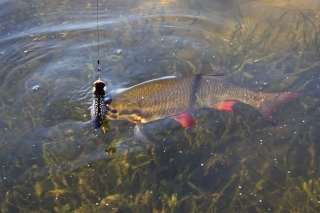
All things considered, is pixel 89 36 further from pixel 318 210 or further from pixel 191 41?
pixel 318 210

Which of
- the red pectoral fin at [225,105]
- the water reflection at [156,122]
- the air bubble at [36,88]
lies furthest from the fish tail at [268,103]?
A: the air bubble at [36,88]

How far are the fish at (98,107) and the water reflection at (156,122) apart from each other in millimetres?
188

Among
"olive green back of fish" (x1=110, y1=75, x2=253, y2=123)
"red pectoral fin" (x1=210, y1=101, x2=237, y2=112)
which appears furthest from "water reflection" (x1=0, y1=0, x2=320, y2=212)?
"olive green back of fish" (x1=110, y1=75, x2=253, y2=123)

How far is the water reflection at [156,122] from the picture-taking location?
14.2ft

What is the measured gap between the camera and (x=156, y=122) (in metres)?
4.93

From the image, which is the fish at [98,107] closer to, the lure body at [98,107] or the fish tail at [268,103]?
the lure body at [98,107]

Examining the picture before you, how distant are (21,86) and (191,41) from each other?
8.62 feet

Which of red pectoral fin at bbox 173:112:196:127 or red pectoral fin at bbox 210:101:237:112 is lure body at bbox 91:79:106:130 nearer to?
red pectoral fin at bbox 173:112:196:127

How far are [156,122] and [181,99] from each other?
1.57 feet

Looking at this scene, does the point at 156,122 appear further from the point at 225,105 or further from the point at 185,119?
the point at 225,105

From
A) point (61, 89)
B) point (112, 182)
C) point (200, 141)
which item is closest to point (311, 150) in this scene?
point (200, 141)

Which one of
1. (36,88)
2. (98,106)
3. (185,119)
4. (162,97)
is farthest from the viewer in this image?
(36,88)

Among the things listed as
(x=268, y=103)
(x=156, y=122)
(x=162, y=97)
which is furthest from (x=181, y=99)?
(x=268, y=103)

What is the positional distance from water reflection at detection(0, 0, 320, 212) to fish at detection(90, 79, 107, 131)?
188 mm
